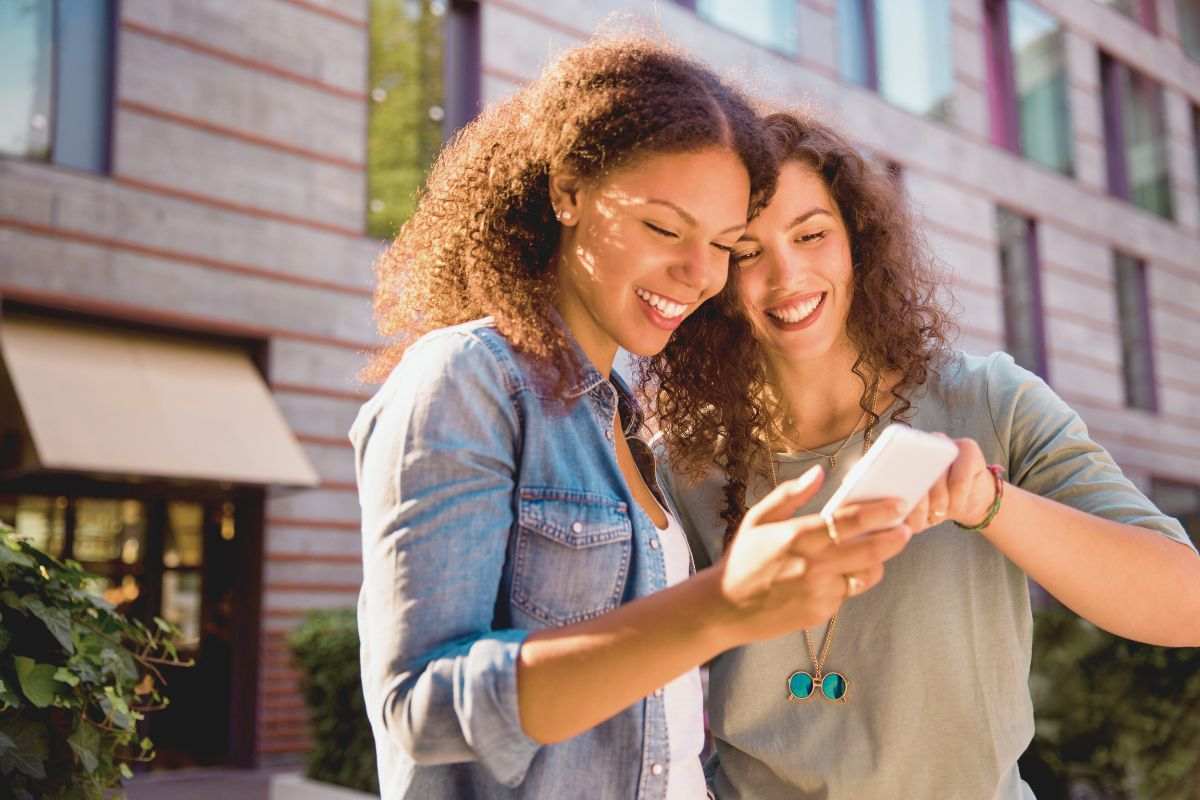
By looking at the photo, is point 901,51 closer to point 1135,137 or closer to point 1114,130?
point 1114,130

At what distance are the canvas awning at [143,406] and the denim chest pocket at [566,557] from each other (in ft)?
22.3

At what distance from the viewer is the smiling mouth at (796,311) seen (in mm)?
2461

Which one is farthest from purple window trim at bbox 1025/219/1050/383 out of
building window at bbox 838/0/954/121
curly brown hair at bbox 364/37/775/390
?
curly brown hair at bbox 364/37/775/390

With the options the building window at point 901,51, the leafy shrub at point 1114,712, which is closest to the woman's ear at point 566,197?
the leafy shrub at point 1114,712

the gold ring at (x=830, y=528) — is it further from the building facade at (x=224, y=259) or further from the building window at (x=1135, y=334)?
the building window at (x=1135, y=334)

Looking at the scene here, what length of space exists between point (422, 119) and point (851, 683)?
965 centimetres

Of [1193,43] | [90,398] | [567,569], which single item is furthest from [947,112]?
[567,569]

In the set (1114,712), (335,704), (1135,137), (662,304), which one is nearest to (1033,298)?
(1135,137)

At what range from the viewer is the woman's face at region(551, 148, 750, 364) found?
176cm

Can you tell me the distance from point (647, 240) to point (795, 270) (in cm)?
74

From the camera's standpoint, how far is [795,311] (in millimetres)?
2461

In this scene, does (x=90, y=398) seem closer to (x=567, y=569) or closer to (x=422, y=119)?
(x=422, y=119)

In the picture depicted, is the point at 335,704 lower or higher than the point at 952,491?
lower

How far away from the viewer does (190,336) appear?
9516 millimetres
